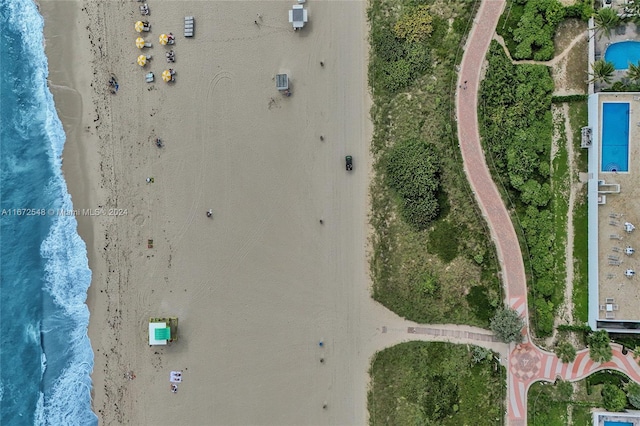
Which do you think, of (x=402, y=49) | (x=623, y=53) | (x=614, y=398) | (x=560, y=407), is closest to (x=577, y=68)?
(x=623, y=53)

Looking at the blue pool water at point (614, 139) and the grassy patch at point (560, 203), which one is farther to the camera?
the grassy patch at point (560, 203)

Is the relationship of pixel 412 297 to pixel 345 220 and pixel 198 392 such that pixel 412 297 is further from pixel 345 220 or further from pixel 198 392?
pixel 198 392

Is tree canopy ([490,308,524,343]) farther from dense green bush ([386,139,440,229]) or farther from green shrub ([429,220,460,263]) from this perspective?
dense green bush ([386,139,440,229])

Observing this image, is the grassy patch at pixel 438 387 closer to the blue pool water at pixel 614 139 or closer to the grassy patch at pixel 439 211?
the grassy patch at pixel 439 211

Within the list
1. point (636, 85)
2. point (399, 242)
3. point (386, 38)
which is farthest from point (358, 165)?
point (636, 85)

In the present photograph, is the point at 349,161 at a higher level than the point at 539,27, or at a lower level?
lower

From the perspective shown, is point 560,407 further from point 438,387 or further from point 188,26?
point 188,26

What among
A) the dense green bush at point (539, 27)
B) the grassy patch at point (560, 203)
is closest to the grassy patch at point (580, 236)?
the grassy patch at point (560, 203)

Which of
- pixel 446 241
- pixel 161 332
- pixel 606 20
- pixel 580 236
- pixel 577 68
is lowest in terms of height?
pixel 161 332
